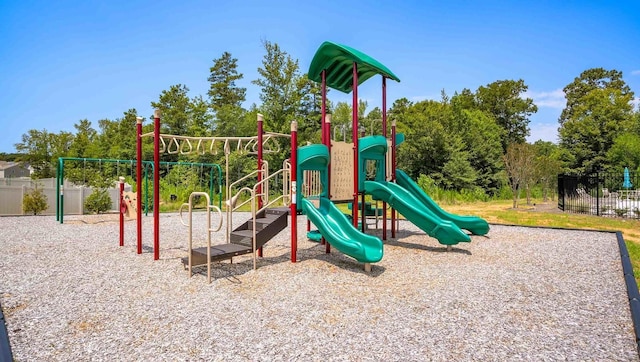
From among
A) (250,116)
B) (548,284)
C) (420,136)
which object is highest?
(250,116)

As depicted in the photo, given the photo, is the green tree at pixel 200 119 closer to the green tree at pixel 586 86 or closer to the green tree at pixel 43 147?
the green tree at pixel 43 147

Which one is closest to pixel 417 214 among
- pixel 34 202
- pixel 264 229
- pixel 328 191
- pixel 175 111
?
pixel 328 191

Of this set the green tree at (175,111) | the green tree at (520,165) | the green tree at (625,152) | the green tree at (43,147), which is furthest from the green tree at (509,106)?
the green tree at (43,147)

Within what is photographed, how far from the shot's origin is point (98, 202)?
14023 mm

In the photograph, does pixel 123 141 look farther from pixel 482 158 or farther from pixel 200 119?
pixel 482 158

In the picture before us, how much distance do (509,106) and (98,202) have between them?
39.2 metres

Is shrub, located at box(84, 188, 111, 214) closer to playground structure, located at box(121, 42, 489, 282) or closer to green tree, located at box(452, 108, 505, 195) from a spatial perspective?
playground structure, located at box(121, 42, 489, 282)

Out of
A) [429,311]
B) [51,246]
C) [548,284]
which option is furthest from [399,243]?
[51,246]

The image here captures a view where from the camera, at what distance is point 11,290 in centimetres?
444

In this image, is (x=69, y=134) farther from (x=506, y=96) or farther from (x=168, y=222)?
(x=506, y=96)

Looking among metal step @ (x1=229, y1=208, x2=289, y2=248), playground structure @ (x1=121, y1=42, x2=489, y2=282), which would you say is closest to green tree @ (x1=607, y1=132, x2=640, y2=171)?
playground structure @ (x1=121, y1=42, x2=489, y2=282)

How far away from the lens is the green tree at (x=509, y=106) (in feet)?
131

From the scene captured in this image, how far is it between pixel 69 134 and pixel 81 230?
156 feet

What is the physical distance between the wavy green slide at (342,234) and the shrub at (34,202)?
40.2 feet
